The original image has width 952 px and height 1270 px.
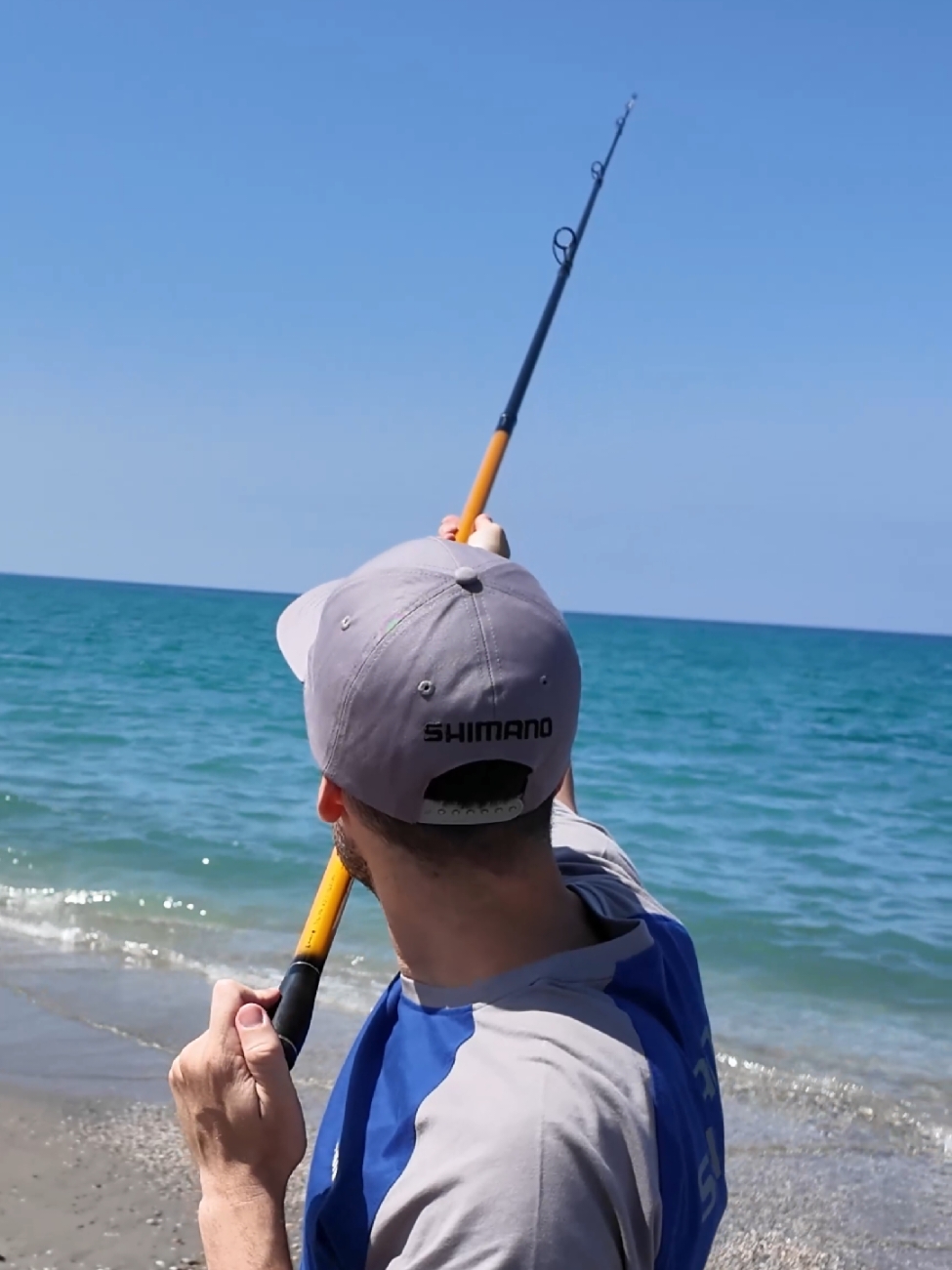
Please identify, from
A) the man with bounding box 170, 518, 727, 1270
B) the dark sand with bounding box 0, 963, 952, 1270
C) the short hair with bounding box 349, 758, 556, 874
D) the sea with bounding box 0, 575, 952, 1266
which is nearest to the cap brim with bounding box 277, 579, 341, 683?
the man with bounding box 170, 518, 727, 1270

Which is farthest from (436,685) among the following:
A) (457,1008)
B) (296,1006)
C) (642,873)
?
(642,873)

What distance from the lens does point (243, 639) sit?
50469 mm

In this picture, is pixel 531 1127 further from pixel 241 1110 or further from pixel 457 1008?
pixel 241 1110

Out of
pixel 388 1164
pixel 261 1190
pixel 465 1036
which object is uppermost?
pixel 465 1036

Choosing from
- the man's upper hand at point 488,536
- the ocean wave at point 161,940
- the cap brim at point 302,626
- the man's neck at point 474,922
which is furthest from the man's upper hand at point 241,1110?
the ocean wave at point 161,940

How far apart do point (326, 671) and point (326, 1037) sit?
15.9ft

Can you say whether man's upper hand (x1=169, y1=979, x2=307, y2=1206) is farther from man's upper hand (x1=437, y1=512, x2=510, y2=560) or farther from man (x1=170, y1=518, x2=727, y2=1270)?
man's upper hand (x1=437, y1=512, x2=510, y2=560)

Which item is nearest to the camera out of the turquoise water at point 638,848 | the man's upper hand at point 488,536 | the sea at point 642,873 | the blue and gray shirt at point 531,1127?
the blue and gray shirt at point 531,1127

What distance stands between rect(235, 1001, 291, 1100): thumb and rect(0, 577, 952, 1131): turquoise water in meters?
4.87

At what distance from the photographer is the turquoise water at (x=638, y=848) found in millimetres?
7273

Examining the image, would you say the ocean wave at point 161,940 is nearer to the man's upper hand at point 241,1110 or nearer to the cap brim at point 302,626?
the cap brim at point 302,626

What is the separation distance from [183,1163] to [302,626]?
3364 millimetres

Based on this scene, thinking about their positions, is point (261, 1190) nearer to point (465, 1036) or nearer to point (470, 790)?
point (465, 1036)

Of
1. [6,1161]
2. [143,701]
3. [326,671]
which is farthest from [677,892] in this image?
[143,701]
